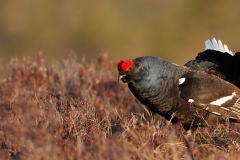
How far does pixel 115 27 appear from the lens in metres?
18.4

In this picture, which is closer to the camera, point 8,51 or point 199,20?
point 8,51

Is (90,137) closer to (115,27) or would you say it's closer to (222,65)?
(222,65)

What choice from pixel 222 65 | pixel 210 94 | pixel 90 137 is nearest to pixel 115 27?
pixel 222 65

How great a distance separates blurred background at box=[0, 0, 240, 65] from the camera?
56.6 ft

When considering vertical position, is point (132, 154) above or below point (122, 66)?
below

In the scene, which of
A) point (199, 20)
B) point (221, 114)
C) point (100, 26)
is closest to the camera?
point (221, 114)

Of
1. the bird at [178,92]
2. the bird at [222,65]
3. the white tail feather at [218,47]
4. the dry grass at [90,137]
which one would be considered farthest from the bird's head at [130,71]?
the white tail feather at [218,47]

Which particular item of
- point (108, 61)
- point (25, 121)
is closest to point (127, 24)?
point (108, 61)

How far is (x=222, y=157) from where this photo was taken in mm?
3537

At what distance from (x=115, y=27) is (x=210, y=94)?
44.3 ft

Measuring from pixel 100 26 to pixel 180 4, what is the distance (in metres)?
3.58

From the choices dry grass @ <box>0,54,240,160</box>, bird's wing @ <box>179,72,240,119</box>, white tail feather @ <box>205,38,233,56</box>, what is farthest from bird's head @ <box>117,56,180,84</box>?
white tail feather @ <box>205,38,233,56</box>

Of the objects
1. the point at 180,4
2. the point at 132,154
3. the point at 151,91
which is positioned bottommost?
the point at 132,154

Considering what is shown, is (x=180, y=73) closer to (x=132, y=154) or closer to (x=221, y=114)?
(x=221, y=114)
